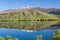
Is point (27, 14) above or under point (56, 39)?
under

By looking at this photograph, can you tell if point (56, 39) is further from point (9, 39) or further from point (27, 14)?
point (27, 14)

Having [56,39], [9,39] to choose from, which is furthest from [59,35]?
[9,39]

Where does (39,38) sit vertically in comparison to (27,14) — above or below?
above

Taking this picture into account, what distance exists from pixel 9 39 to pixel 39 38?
45.5 inches

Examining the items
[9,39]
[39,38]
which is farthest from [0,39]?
[39,38]

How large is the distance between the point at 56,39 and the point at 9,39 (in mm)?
1354

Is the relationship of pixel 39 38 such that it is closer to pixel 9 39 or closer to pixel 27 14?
pixel 9 39

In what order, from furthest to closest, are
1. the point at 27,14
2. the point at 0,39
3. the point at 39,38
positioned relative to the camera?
the point at 27,14 < the point at 39,38 < the point at 0,39

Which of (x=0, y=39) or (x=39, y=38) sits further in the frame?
(x=39, y=38)

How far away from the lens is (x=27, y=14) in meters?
130

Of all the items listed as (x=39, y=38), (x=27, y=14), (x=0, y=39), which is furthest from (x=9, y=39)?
(x=27, y=14)

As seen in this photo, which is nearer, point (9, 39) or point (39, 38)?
point (9, 39)

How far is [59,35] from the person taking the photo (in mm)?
5805

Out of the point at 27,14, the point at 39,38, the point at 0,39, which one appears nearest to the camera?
the point at 0,39
